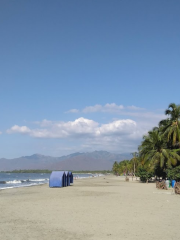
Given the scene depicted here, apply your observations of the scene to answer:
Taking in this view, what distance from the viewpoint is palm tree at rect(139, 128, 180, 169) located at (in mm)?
39281

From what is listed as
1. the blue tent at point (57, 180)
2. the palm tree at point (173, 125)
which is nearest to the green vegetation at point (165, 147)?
the palm tree at point (173, 125)

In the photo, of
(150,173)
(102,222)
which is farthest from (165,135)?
(102,222)

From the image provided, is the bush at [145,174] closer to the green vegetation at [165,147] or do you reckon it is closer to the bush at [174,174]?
the green vegetation at [165,147]

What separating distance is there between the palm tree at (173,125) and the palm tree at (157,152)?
146cm

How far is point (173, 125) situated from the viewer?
3922 centimetres

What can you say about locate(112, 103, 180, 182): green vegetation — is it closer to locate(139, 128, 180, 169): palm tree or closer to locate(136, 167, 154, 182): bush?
locate(139, 128, 180, 169): palm tree

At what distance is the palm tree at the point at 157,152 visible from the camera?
129 ft

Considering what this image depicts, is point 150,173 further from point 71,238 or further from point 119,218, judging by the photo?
point 71,238

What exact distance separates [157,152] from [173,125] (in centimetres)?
510

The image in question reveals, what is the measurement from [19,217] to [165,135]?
107 feet

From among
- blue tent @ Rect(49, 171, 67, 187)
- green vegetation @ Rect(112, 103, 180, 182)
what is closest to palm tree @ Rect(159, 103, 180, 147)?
green vegetation @ Rect(112, 103, 180, 182)

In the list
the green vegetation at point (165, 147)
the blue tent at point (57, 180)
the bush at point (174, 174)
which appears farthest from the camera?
the green vegetation at point (165, 147)

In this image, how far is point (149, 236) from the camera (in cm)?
883

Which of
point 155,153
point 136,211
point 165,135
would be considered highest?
point 165,135
